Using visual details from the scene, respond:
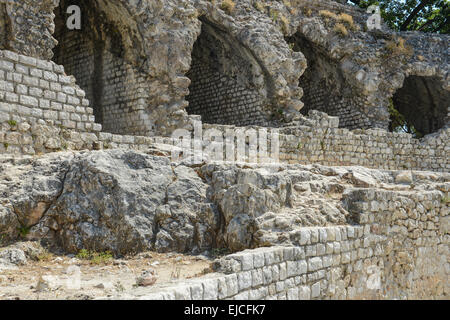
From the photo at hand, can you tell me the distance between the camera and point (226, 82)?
1703 centimetres

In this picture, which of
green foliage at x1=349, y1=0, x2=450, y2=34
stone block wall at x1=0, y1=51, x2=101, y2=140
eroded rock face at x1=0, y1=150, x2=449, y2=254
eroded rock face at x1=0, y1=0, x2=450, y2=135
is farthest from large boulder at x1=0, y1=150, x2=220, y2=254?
green foliage at x1=349, y1=0, x2=450, y2=34

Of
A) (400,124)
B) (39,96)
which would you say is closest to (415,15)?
(400,124)

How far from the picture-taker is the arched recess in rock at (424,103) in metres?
21.1

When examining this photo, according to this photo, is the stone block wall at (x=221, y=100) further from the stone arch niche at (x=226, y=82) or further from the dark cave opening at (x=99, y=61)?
the dark cave opening at (x=99, y=61)

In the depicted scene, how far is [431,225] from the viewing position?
7.74 meters

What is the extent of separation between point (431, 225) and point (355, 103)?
11.9m

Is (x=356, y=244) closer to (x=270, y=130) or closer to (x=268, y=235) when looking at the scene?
(x=268, y=235)

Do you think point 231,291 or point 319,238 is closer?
point 231,291

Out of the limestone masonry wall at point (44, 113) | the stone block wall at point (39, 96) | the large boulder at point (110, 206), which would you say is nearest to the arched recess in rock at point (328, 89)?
the limestone masonry wall at point (44, 113)

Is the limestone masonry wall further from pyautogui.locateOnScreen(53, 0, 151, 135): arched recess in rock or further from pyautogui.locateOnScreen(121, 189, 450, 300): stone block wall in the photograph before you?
pyautogui.locateOnScreen(121, 189, 450, 300): stone block wall

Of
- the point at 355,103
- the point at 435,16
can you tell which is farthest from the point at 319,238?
the point at 435,16

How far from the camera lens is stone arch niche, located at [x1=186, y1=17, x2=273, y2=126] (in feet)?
53.0

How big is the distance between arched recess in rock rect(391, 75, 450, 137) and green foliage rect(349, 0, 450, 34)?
619cm

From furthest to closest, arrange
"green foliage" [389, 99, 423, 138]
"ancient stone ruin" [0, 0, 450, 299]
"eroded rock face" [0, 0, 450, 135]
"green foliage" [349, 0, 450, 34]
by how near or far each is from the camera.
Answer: "green foliage" [349, 0, 450, 34] → "green foliage" [389, 99, 423, 138] → "eroded rock face" [0, 0, 450, 135] → "ancient stone ruin" [0, 0, 450, 299]
